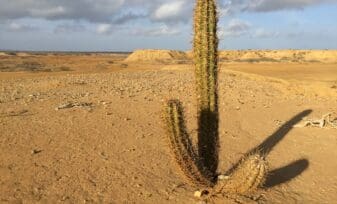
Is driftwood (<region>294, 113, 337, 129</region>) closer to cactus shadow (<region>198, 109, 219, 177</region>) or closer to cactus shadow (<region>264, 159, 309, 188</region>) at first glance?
cactus shadow (<region>264, 159, 309, 188</region>)

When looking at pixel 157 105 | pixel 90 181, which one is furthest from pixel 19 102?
pixel 90 181

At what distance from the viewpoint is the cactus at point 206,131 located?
6.55 metres

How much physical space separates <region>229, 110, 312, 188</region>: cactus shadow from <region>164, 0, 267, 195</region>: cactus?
0.84 meters

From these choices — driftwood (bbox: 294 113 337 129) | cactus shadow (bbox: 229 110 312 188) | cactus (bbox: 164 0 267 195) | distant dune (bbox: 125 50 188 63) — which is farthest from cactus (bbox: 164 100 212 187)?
distant dune (bbox: 125 50 188 63)

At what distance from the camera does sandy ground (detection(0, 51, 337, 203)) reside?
6836mm

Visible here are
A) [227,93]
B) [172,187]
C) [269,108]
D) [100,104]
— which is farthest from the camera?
[227,93]

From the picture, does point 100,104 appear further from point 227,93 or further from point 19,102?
point 227,93

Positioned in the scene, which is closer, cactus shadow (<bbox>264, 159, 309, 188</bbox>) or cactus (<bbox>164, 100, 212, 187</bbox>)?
cactus (<bbox>164, 100, 212, 187</bbox>)

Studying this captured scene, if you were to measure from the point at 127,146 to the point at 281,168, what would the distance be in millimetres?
2505

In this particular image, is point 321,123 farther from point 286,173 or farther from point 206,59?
point 206,59

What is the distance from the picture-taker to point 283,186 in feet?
24.7

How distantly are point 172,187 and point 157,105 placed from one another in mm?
5559

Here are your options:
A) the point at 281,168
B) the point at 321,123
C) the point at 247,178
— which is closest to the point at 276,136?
the point at 321,123

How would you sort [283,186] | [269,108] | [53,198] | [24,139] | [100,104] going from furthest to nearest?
[269,108]
[100,104]
[24,139]
[283,186]
[53,198]
